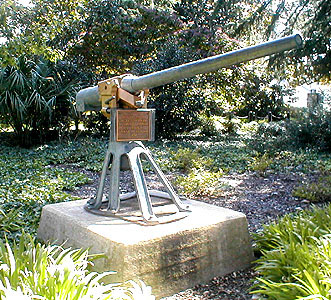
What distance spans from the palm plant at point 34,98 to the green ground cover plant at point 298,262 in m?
8.43

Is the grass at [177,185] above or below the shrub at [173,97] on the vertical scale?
below

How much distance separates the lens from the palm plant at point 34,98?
10898 mm

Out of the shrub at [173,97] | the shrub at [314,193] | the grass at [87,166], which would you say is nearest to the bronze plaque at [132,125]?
the grass at [87,166]

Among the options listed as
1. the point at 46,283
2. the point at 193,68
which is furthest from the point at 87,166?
the point at 46,283

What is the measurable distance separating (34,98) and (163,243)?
8.64 metres

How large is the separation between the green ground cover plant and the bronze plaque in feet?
5.06

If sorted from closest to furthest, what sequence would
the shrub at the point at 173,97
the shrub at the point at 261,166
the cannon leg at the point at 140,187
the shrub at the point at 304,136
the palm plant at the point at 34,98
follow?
the cannon leg at the point at 140,187 < the shrub at the point at 261,166 < the shrub at the point at 304,136 < the palm plant at the point at 34,98 < the shrub at the point at 173,97

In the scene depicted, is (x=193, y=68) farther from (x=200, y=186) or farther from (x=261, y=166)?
(x=261, y=166)

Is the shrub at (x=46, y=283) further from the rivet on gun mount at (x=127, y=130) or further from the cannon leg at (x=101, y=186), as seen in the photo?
the cannon leg at (x=101, y=186)

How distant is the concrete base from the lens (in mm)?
3256

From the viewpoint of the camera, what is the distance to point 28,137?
37.4ft

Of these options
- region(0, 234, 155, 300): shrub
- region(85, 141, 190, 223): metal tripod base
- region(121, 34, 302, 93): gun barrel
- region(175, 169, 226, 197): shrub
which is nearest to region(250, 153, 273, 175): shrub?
region(175, 169, 226, 197): shrub

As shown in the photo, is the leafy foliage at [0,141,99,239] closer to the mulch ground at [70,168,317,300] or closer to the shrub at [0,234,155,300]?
the mulch ground at [70,168,317,300]

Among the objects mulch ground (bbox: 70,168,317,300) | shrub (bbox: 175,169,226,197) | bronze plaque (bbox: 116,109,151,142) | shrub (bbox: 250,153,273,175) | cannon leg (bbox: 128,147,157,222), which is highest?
bronze plaque (bbox: 116,109,151,142)
